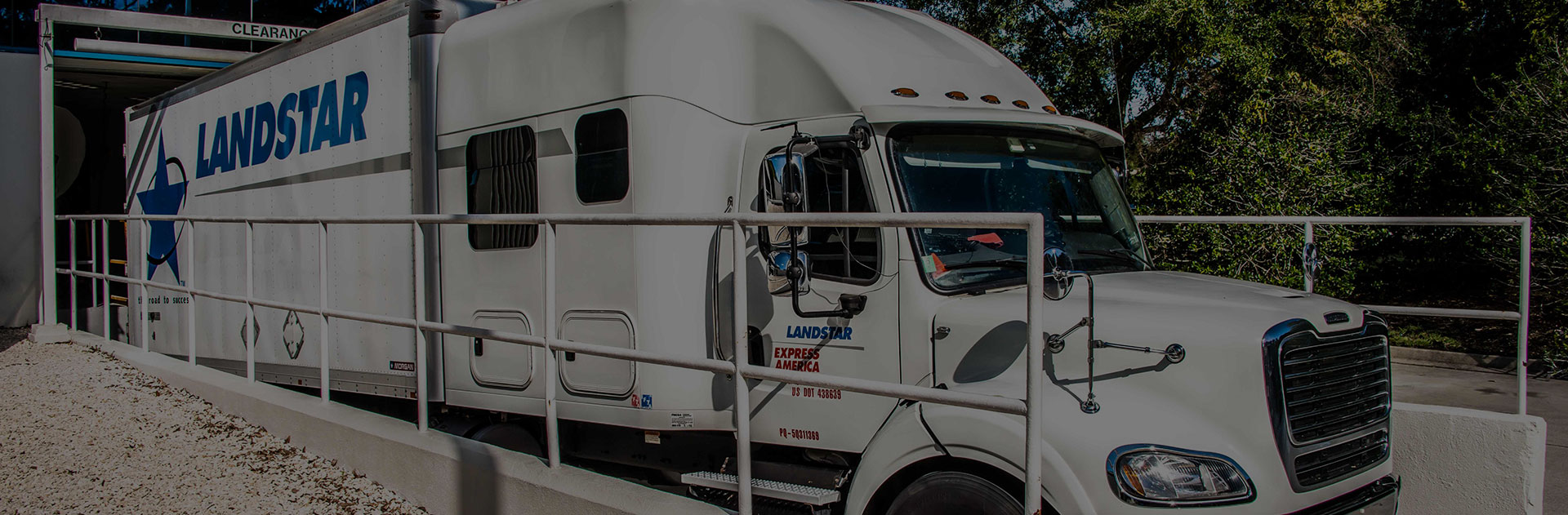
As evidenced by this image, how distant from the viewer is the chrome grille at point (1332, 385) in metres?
3.61

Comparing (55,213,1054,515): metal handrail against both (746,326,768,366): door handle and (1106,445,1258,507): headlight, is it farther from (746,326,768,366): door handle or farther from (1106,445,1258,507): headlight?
(746,326,768,366): door handle

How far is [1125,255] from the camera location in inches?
189

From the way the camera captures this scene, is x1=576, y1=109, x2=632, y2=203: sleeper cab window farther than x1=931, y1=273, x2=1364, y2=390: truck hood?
Yes

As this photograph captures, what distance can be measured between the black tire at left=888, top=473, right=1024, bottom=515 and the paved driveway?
515cm

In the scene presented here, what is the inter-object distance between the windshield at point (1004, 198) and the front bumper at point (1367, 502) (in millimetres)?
1330

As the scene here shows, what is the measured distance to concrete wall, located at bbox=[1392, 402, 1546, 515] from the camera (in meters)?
4.75

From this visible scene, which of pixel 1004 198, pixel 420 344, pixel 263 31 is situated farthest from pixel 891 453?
pixel 263 31

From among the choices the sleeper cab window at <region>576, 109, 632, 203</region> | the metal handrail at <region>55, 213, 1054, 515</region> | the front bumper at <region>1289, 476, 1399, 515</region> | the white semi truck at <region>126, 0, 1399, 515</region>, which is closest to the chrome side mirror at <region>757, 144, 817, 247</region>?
the white semi truck at <region>126, 0, 1399, 515</region>

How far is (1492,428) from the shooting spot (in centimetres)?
482

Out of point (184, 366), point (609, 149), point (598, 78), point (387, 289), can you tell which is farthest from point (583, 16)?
point (184, 366)

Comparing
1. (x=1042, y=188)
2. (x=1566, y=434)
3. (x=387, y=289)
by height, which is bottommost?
(x=1566, y=434)

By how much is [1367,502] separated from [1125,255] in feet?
4.95

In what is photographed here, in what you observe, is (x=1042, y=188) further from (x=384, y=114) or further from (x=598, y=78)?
(x=384, y=114)

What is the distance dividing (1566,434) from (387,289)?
863 centimetres
